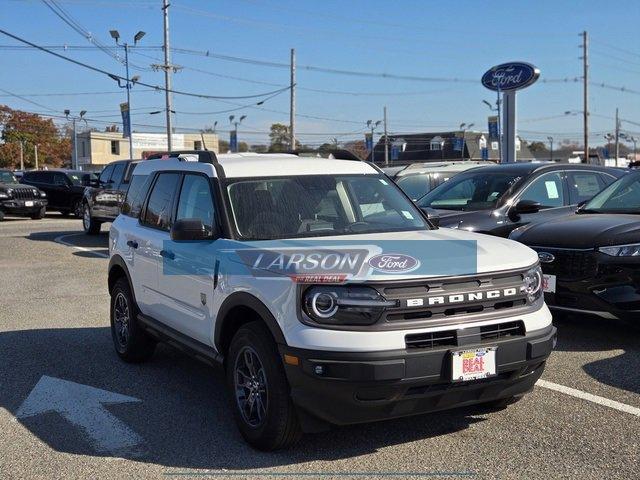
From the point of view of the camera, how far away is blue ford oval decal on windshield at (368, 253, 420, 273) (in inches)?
157

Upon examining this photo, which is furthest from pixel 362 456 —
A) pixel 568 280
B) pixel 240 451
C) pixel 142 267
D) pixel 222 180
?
pixel 568 280

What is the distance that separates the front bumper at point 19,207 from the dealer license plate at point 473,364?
2278 centimetres

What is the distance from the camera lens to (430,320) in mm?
3959

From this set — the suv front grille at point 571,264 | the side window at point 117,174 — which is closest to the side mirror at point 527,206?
the suv front grille at point 571,264

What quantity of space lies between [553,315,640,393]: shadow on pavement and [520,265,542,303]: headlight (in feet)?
4.82

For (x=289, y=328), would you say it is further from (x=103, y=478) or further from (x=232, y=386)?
(x=103, y=478)

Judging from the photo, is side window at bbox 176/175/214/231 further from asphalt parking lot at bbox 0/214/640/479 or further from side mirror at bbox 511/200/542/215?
side mirror at bbox 511/200/542/215

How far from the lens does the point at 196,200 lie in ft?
17.7

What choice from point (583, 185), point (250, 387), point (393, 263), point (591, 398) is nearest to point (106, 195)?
point (583, 185)

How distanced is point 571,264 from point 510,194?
9.05ft

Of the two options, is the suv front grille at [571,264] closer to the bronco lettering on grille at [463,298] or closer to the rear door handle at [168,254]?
the bronco lettering on grille at [463,298]

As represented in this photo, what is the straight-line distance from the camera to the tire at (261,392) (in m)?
4.11

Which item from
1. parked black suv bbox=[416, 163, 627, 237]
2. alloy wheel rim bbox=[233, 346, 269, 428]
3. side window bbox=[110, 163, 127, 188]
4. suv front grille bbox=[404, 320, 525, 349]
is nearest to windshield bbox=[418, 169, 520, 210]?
parked black suv bbox=[416, 163, 627, 237]

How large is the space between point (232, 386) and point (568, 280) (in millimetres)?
3468
